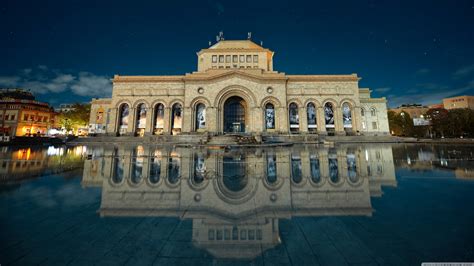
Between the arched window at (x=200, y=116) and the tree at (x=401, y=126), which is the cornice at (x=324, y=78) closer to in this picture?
the arched window at (x=200, y=116)

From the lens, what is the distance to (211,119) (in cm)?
3472

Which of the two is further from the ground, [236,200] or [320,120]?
[320,120]

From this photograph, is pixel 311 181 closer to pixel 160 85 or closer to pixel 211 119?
pixel 211 119

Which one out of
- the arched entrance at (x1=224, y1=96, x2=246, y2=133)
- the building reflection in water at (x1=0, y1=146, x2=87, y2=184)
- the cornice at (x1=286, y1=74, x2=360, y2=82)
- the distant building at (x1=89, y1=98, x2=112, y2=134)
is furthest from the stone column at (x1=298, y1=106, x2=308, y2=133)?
the distant building at (x1=89, y1=98, x2=112, y2=134)

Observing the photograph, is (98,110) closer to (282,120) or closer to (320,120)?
(282,120)

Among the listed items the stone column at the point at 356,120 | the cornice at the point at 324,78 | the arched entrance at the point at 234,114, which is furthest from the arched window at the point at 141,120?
the stone column at the point at 356,120

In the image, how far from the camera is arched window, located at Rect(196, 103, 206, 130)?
35.7 m

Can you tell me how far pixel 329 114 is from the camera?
37250mm

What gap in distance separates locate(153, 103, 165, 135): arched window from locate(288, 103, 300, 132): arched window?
2477cm

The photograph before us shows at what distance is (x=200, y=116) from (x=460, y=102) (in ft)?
338

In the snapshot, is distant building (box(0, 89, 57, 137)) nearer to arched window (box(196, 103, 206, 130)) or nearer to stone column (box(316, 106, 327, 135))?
arched window (box(196, 103, 206, 130))

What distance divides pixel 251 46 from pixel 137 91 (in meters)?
26.1

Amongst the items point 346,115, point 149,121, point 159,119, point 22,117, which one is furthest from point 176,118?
point 22,117

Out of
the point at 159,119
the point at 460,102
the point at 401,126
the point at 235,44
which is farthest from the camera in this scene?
the point at 460,102
